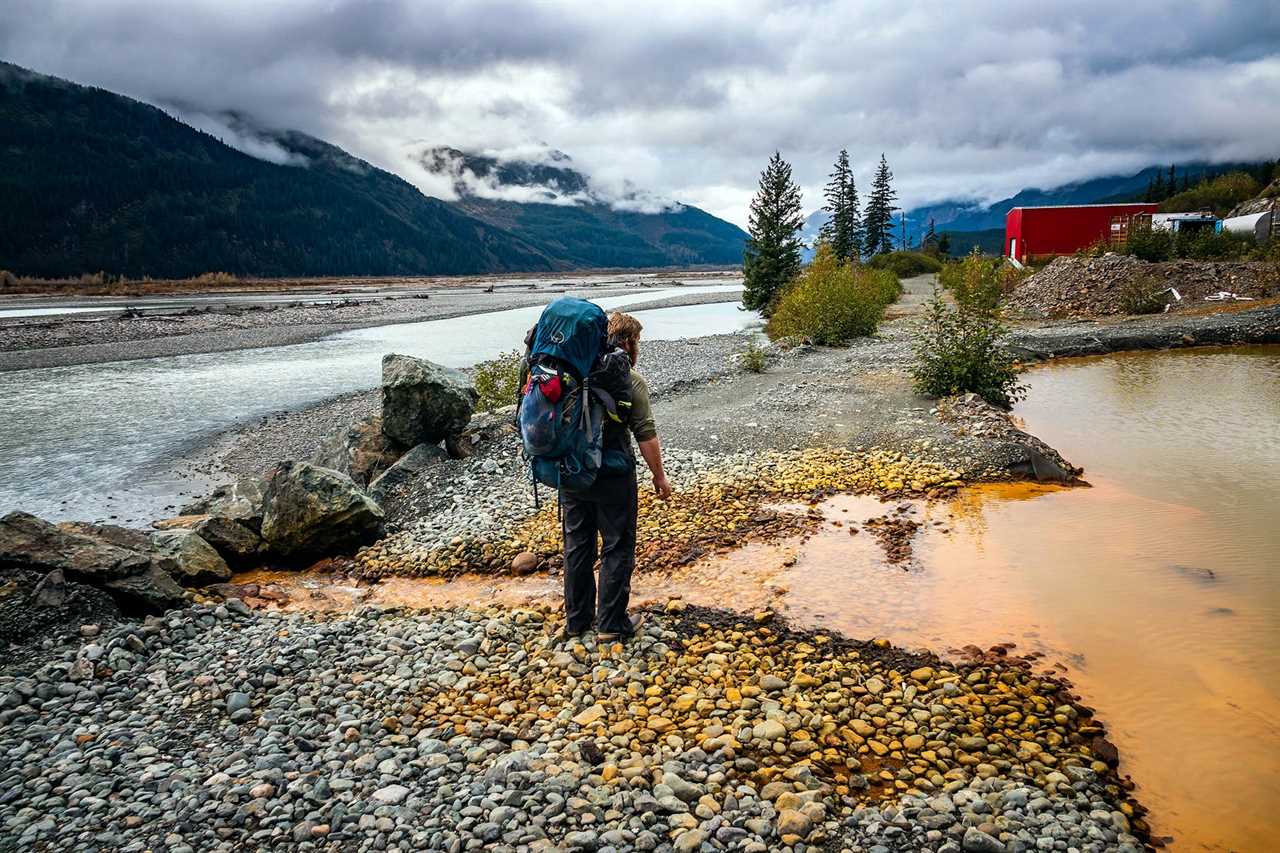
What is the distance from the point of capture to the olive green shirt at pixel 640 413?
19.6ft

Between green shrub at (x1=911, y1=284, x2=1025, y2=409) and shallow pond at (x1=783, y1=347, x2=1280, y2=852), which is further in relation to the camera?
green shrub at (x1=911, y1=284, x2=1025, y2=409)

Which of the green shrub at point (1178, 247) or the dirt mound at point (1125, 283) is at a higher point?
the green shrub at point (1178, 247)

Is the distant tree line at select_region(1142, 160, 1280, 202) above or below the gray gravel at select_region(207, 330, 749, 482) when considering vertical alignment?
above

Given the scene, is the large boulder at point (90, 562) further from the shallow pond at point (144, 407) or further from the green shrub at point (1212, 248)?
the green shrub at point (1212, 248)

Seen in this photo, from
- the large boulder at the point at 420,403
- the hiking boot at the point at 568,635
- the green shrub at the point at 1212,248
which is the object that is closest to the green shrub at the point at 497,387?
the large boulder at the point at 420,403

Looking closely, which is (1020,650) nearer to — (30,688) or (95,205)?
(30,688)

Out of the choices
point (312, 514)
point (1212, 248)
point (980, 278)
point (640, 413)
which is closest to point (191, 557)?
point (312, 514)

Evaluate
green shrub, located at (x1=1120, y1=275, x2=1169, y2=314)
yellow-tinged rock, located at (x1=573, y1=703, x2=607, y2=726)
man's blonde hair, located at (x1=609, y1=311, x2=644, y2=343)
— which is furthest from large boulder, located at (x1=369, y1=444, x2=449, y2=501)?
green shrub, located at (x1=1120, y1=275, x2=1169, y2=314)

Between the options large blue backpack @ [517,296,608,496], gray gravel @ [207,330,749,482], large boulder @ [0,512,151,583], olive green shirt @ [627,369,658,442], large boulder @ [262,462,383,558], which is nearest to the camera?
large blue backpack @ [517,296,608,496]

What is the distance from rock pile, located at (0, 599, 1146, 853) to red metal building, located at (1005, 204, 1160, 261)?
58750 millimetres

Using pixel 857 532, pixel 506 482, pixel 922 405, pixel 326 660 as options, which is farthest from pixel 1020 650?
pixel 922 405

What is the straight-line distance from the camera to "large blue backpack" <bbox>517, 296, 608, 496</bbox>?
561cm

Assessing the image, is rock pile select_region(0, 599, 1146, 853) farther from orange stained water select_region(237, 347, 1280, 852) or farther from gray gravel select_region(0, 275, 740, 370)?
gray gravel select_region(0, 275, 740, 370)

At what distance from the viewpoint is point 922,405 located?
50.2 ft
